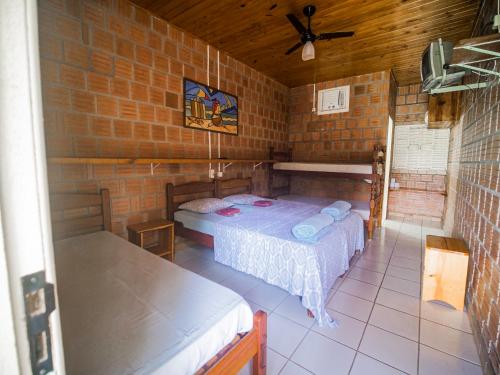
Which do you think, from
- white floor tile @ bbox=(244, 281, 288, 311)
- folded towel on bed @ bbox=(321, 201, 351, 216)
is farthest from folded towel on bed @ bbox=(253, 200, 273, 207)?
white floor tile @ bbox=(244, 281, 288, 311)

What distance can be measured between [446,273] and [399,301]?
18.1 inches

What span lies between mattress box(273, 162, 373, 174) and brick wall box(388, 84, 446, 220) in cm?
210

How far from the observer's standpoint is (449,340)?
Result: 1.72 meters

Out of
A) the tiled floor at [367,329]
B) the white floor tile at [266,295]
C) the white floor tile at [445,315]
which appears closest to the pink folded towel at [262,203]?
the tiled floor at [367,329]

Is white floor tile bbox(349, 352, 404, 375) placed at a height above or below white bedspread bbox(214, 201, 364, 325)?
below

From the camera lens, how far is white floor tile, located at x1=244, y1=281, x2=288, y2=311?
A: 213cm

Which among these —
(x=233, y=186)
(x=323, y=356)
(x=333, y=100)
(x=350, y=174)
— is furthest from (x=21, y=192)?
(x=333, y=100)

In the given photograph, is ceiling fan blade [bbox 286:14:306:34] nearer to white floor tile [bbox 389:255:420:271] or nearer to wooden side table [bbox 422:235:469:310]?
wooden side table [bbox 422:235:469:310]

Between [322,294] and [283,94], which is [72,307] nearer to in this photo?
[322,294]

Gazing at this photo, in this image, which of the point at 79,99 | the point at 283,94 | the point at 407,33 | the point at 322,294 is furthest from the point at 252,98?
the point at 322,294

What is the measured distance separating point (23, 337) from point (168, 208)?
270 cm

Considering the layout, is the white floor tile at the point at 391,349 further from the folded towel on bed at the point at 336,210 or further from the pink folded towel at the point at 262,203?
the pink folded towel at the point at 262,203

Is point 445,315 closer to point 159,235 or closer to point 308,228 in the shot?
point 308,228

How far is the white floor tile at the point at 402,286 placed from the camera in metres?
2.34
